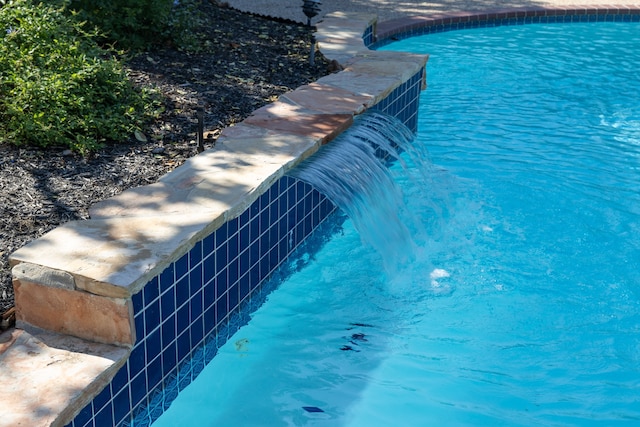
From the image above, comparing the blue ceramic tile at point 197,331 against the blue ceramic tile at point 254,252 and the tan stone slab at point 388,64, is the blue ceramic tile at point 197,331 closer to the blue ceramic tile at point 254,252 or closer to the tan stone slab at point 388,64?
the blue ceramic tile at point 254,252

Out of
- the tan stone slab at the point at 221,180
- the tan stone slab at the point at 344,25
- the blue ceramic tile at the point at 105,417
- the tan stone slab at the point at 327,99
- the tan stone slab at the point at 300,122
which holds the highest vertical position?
the tan stone slab at the point at 344,25

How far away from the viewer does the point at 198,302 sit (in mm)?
3211

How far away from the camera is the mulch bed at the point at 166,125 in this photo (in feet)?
11.4

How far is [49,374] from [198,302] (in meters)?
0.82

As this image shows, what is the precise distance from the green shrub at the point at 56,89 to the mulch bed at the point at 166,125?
0.10 m

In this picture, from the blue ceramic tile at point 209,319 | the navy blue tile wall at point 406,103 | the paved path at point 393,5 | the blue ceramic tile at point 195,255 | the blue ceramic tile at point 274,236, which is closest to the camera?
the blue ceramic tile at point 195,255

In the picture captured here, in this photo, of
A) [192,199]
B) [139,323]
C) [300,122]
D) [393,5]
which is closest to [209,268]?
[192,199]

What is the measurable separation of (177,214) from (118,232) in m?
0.28

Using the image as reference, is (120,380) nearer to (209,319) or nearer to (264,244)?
(209,319)

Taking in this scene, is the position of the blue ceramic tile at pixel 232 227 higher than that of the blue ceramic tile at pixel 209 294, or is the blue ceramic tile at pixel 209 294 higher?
the blue ceramic tile at pixel 232 227

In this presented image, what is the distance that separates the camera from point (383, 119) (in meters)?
5.26

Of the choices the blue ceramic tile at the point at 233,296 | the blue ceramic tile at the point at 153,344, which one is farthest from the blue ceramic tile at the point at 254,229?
the blue ceramic tile at the point at 153,344

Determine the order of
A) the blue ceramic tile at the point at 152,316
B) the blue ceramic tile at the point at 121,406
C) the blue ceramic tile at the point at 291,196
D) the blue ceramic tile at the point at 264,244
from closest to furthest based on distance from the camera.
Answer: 1. the blue ceramic tile at the point at 121,406
2. the blue ceramic tile at the point at 152,316
3. the blue ceramic tile at the point at 264,244
4. the blue ceramic tile at the point at 291,196

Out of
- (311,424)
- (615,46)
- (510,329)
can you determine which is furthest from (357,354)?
(615,46)
